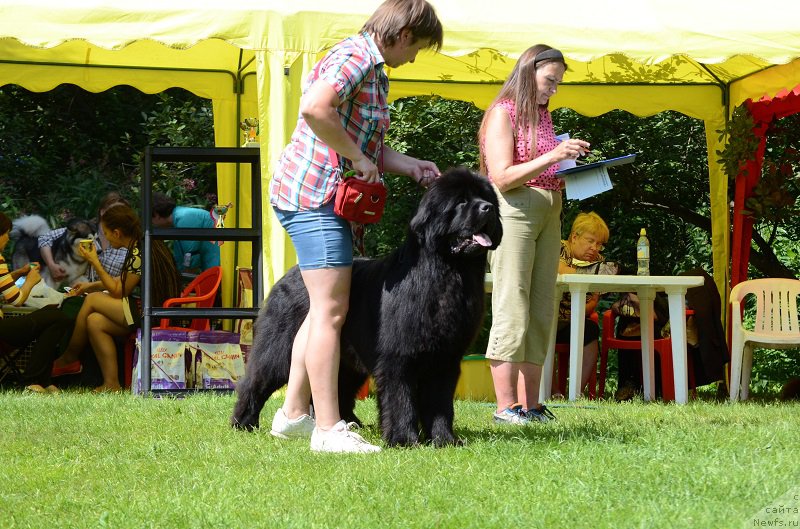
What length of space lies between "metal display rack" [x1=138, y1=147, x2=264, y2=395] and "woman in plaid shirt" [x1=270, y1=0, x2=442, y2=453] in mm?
2503

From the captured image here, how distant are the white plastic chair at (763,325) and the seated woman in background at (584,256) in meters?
0.94

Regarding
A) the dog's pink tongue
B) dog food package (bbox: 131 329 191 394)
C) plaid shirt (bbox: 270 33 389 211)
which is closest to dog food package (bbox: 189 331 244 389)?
dog food package (bbox: 131 329 191 394)

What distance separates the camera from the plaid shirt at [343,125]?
3.57 metres

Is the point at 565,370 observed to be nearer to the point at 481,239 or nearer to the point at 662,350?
the point at 662,350

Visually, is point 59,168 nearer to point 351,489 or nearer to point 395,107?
point 395,107

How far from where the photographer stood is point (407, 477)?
319cm

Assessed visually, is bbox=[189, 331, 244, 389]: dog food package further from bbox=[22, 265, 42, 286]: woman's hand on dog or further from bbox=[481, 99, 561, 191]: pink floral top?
bbox=[481, 99, 561, 191]: pink floral top

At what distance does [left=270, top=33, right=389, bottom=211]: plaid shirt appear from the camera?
11.7 ft

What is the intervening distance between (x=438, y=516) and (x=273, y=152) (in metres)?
3.56

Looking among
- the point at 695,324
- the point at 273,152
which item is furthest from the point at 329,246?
the point at 695,324

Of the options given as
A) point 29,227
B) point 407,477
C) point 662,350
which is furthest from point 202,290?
point 407,477

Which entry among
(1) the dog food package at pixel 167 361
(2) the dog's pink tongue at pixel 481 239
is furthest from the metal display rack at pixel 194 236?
(2) the dog's pink tongue at pixel 481 239

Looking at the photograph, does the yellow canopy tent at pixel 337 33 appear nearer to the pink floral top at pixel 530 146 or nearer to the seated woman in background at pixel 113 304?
the seated woman in background at pixel 113 304

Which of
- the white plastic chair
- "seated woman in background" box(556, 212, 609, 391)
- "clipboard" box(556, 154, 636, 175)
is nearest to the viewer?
"clipboard" box(556, 154, 636, 175)
